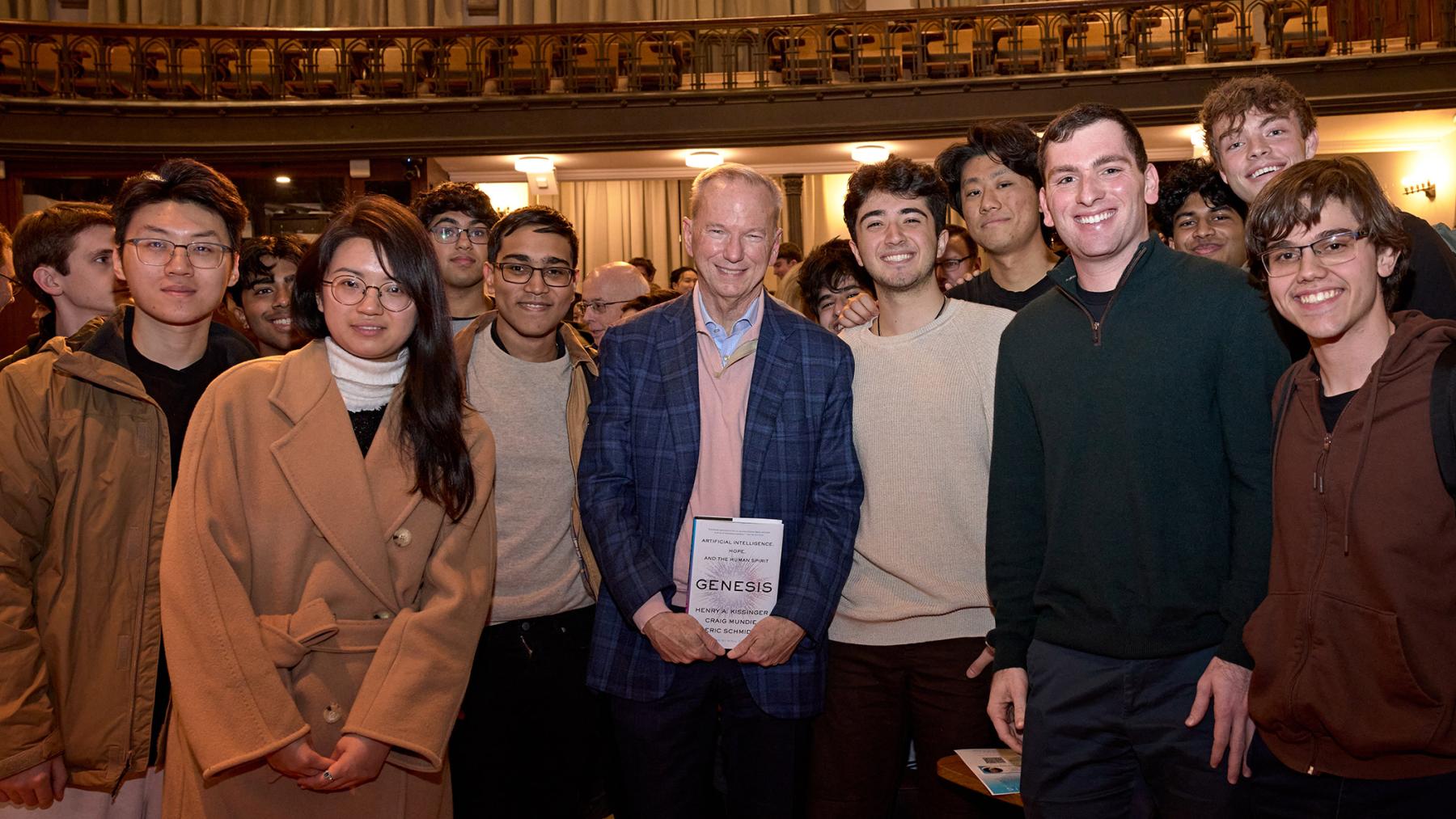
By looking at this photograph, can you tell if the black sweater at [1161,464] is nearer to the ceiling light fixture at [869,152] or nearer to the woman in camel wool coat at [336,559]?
the woman in camel wool coat at [336,559]

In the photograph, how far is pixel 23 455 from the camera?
6.50 ft

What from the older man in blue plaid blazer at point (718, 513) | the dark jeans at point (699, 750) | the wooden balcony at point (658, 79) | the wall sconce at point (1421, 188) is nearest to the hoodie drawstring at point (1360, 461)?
the older man in blue plaid blazer at point (718, 513)

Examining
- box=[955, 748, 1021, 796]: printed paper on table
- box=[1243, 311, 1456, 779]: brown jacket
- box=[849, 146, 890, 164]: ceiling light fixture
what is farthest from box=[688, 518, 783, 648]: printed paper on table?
box=[849, 146, 890, 164]: ceiling light fixture

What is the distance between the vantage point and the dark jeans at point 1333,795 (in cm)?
154

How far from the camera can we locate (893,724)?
2.27 m

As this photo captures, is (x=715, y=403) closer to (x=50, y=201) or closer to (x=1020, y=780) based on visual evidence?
(x=1020, y=780)

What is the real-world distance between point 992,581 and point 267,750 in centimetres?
137

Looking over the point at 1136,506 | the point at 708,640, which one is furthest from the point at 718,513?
the point at 1136,506

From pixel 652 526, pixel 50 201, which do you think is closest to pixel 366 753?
pixel 652 526

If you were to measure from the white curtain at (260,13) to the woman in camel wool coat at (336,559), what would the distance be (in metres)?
12.8

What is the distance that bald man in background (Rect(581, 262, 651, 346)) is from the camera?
14.6 ft

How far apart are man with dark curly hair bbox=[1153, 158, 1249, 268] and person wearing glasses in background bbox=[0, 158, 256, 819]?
2546mm

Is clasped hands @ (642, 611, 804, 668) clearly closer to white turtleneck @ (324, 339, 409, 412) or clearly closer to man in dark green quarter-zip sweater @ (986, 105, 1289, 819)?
man in dark green quarter-zip sweater @ (986, 105, 1289, 819)

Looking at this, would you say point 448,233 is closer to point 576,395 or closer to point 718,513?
point 576,395
